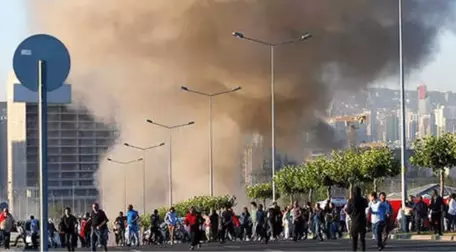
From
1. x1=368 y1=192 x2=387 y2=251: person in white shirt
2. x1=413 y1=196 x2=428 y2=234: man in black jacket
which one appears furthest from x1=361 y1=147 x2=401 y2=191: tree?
x1=368 y1=192 x2=387 y2=251: person in white shirt

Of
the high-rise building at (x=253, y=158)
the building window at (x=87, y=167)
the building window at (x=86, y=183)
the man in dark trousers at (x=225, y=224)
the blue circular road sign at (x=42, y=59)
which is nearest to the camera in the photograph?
the blue circular road sign at (x=42, y=59)

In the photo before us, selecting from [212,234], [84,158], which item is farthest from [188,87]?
[84,158]

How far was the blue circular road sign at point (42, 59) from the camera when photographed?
9469 millimetres

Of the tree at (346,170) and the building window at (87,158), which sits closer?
the tree at (346,170)

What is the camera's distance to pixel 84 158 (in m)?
171

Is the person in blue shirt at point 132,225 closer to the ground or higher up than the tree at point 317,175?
closer to the ground

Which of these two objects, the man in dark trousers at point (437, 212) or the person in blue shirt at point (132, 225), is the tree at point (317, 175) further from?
the man in dark trousers at point (437, 212)

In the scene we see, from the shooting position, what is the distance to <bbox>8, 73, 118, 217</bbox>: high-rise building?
159000 mm

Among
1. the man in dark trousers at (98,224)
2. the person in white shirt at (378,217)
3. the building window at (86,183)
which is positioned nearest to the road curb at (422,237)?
the person in white shirt at (378,217)

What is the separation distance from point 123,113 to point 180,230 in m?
47.8

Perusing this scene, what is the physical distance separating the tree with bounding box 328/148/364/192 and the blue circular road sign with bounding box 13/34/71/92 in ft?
148

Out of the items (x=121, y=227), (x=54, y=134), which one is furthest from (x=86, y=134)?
(x=121, y=227)

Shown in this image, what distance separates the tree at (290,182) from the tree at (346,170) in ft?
20.1

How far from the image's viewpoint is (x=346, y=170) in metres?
56.7
